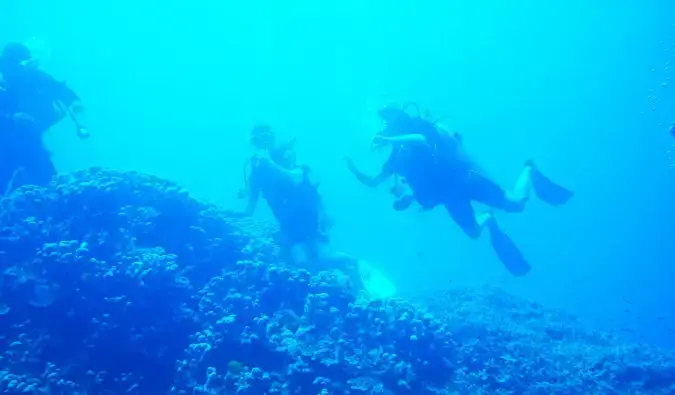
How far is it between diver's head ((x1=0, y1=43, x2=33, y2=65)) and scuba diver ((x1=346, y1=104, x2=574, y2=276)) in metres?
8.17

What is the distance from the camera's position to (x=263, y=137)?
12.2 meters

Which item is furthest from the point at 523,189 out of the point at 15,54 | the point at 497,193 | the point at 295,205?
the point at 15,54

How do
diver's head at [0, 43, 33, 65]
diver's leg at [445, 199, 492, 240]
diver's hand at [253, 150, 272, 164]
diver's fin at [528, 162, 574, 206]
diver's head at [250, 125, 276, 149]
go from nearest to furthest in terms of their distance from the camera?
diver's leg at [445, 199, 492, 240], diver's hand at [253, 150, 272, 164], diver's fin at [528, 162, 574, 206], diver's head at [250, 125, 276, 149], diver's head at [0, 43, 33, 65]

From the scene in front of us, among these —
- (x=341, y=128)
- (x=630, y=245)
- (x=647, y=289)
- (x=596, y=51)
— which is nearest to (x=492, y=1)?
(x=596, y=51)

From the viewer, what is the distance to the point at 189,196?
10648 mm

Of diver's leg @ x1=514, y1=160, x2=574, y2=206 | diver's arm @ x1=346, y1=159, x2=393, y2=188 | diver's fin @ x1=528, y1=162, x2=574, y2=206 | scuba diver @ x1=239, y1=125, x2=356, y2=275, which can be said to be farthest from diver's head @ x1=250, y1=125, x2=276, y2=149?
diver's fin @ x1=528, y1=162, x2=574, y2=206

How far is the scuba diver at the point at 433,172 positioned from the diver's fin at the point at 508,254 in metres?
0.03

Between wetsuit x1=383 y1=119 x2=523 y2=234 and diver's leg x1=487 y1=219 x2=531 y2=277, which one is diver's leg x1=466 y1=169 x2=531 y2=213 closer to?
wetsuit x1=383 y1=119 x2=523 y2=234

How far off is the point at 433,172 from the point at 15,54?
1015 cm

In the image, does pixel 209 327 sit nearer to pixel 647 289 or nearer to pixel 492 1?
pixel 647 289

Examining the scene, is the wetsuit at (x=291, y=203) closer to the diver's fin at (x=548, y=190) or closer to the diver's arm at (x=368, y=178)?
the diver's arm at (x=368, y=178)

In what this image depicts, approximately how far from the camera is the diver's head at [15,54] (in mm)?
12414

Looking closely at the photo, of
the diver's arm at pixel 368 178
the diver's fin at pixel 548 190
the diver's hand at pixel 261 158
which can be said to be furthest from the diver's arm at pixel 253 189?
the diver's fin at pixel 548 190

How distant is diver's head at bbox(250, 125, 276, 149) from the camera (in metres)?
12.2
